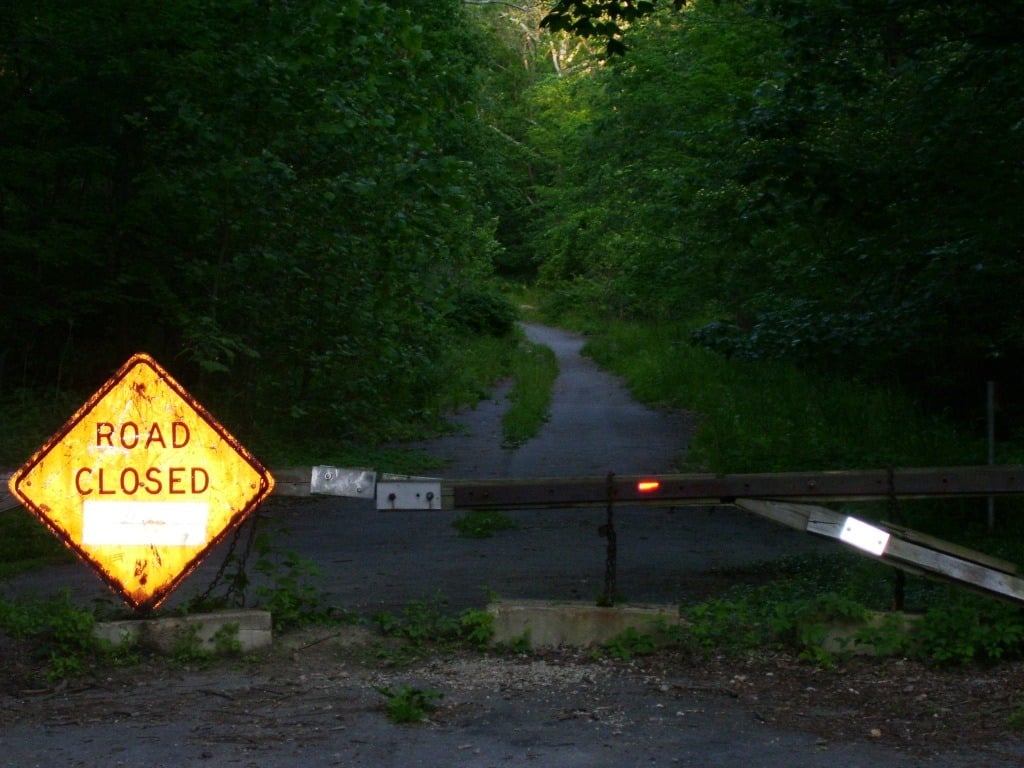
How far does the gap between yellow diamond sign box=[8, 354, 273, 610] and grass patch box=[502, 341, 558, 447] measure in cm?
1222

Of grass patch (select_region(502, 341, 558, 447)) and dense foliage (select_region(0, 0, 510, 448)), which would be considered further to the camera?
grass patch (select_region(502, 341, 558, 447))

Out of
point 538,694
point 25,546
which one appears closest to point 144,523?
point 538,694

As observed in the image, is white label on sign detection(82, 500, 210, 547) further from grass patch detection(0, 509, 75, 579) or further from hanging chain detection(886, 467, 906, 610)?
grass patch detection(0, 509, 75, 579)

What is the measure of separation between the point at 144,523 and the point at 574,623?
88.7 inches

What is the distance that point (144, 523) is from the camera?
647cm

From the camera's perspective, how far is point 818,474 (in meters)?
6.41

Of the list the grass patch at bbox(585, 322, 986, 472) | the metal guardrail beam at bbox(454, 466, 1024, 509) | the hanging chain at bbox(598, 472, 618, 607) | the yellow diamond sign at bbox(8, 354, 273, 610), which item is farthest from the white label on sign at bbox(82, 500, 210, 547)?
the grass patch at bbox(585, 322, 986, 472)

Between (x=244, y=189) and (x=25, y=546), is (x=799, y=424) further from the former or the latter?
(x=25, y=546)

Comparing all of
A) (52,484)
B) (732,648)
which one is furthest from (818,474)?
(52,484)

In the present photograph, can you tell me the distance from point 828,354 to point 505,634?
252 inches

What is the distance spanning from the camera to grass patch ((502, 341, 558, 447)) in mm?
20438

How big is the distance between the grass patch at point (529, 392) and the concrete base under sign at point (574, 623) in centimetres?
1210

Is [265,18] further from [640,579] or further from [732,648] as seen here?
[732,648]

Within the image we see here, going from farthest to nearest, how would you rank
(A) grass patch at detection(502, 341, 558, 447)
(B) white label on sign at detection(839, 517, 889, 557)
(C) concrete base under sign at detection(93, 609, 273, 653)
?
(A) grass patch at detection(502, 341, 558, 447), (C) concrete base under sign at detection(93, 609, 273, 653), (B) white label on sign at detection(839, 517, 889, 557)
